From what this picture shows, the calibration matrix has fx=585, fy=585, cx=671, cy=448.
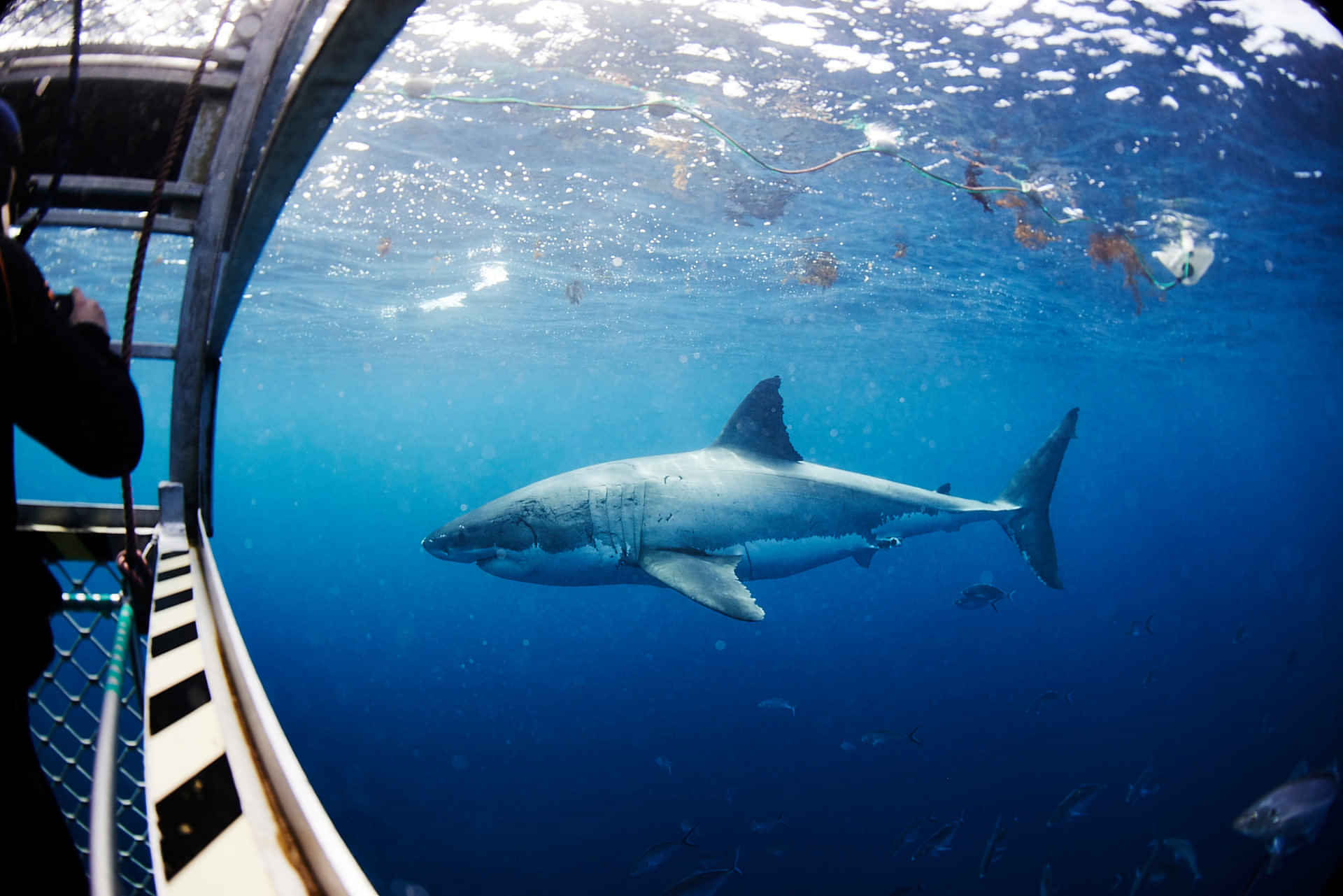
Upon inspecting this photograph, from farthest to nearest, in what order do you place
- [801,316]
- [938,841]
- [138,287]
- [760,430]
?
[801,316]
[760,430]
[938,841]
[138,287]

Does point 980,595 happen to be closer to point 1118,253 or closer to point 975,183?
point 975,183

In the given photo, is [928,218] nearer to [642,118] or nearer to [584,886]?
[642,118]

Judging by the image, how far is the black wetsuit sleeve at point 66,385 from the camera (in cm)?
126

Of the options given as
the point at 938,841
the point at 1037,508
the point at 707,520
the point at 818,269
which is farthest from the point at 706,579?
the point at 818,269

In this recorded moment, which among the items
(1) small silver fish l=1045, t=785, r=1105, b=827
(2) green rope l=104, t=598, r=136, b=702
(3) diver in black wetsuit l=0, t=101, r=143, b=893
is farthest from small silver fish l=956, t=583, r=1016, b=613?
(3) diver in black wetsuit l=0, t=101, r=143, b=893

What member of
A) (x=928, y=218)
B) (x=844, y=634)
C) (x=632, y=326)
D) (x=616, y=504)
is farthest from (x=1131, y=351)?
(x=616, y=504)

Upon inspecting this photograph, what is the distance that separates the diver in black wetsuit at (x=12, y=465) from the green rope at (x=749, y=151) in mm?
6339

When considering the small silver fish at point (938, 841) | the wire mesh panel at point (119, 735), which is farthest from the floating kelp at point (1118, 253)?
the wire mesh panel at point (119, 735)

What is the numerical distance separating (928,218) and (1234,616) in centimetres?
4550

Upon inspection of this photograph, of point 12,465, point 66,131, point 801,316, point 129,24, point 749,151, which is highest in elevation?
point 129,24

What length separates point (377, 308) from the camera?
68.0 ft

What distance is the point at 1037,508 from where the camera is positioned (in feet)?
28.2

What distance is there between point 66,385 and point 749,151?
1121cm

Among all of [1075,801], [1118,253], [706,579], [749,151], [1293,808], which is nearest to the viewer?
[1293,808]
